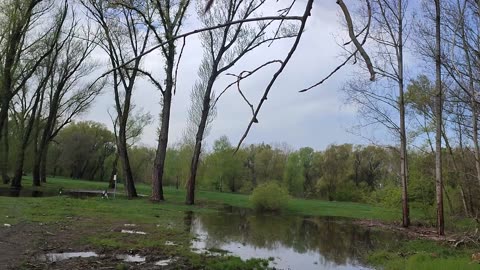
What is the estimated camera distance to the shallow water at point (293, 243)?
13.0m

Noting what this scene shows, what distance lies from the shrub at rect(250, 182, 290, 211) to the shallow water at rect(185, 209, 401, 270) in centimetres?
1022

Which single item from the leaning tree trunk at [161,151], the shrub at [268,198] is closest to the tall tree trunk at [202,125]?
the leaning tree trunk at [161,151]

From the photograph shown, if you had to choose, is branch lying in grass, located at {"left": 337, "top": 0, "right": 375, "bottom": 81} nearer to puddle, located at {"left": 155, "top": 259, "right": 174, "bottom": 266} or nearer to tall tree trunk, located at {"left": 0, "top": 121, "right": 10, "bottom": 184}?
puddle, located at {"left": 155, "top": 259, "right": 174, "bottom": 266}

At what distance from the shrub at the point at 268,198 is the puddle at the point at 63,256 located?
23040 millimetres

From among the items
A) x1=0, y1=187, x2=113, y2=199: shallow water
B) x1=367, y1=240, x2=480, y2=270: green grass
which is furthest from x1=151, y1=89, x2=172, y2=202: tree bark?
x1=367, y1=240, x2=480, y2=270: green grass

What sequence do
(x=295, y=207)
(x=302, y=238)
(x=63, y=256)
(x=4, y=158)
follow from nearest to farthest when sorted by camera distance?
1. (x=63, y=256)
2. (x=302, y=238)
3. (x=295, y=207)
4. (x=4, y=158)

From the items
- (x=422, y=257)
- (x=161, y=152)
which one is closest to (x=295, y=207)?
(x=161, y=152)

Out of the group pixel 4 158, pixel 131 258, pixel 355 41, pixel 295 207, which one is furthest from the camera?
pixel 4 158

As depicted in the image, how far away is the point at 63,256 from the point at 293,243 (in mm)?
8549

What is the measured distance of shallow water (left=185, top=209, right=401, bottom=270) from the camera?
1299 centimetres

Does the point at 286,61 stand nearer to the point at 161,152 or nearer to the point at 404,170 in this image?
the point at 404,170

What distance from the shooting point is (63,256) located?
33.5 feet

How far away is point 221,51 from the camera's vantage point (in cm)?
2869

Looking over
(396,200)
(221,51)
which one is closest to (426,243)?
(396,200)
